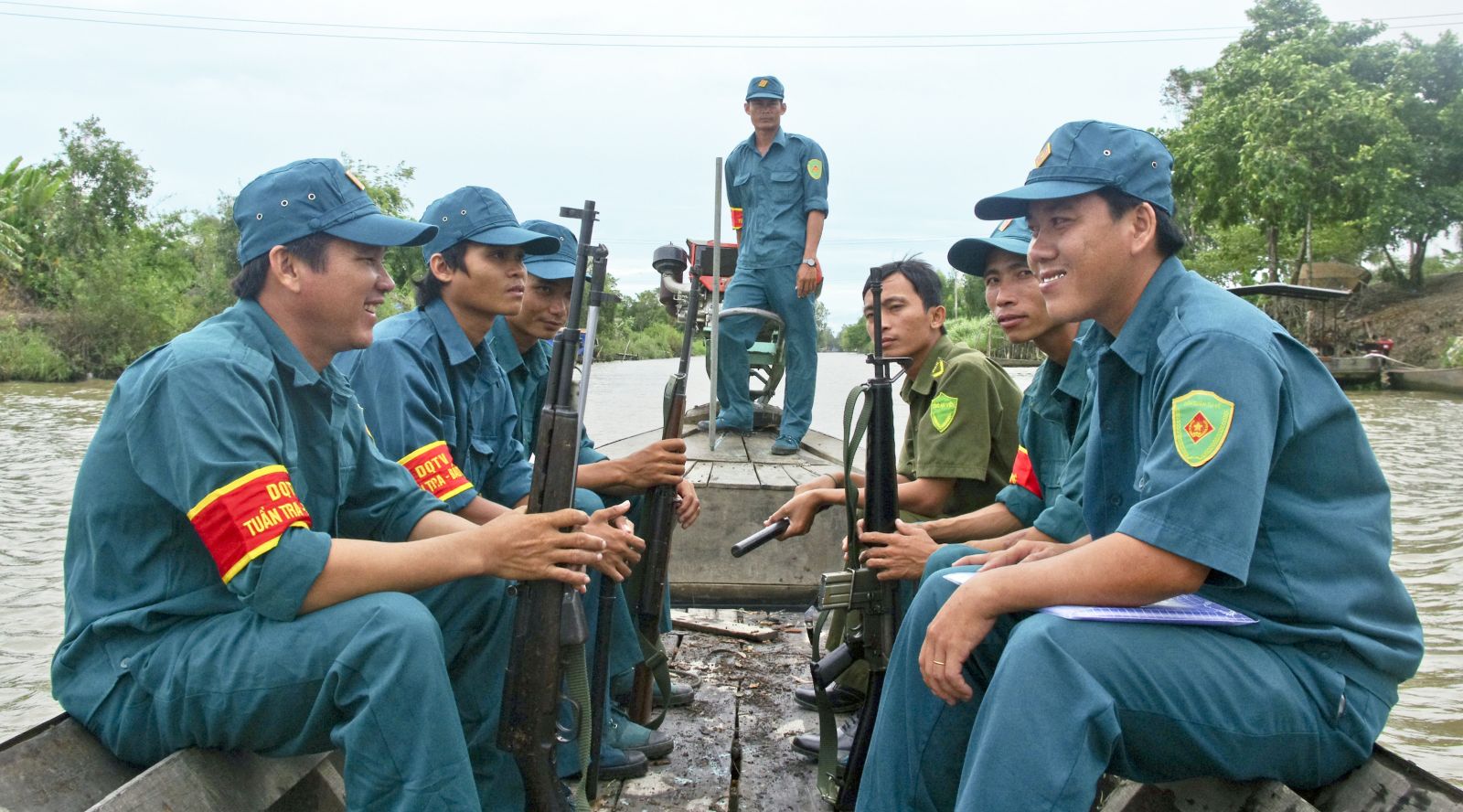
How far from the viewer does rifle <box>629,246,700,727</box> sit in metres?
3.03

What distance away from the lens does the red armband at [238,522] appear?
191cm

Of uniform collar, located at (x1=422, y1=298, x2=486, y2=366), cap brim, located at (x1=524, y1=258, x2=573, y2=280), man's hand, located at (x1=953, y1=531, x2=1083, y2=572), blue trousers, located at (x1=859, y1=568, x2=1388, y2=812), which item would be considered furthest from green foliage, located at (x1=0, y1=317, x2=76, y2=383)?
blue trousers, located at (x1=859, y1=568, x2=1388, y2=812)

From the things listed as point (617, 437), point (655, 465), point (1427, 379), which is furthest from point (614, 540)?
point (1427, 379)

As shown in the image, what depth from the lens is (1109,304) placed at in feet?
6.98

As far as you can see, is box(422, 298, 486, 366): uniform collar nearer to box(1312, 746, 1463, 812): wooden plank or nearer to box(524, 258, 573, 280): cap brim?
box(524, 258, 573, 280): cap brim

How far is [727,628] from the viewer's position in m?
4.54

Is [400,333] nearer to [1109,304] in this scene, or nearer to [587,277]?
[587,277]

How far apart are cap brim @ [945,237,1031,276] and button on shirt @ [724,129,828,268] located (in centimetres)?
367

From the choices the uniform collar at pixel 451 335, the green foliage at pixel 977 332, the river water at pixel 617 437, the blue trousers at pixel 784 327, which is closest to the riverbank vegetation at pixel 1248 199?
the river water at pixel 617 437

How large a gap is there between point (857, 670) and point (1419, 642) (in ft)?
6.20

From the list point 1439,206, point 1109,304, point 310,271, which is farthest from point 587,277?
point 1439,206

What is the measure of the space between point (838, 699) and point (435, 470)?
4.68 ft

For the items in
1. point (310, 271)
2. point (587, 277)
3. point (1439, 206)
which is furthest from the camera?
point (1439, 206)

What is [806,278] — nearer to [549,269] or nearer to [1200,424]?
[549,269]
